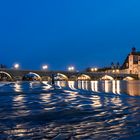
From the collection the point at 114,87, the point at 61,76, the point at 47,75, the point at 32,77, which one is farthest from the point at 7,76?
the point at 114,87

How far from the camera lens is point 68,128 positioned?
7535 mm

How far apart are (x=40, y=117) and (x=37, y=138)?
10.1 ft

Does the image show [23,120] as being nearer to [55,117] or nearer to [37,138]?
[55,117]

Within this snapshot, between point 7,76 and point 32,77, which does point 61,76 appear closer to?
point 32,77

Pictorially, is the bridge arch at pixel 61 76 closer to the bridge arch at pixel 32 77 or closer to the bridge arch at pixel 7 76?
the bridge arch at pixel 32 77

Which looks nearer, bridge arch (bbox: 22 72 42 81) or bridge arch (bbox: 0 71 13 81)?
bridge arch (bbox: 0 71 13 81)

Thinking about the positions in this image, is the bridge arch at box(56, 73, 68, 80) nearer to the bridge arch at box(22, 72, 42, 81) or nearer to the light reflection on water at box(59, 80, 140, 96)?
the bridge arch at box(22, 72, 42, 81)

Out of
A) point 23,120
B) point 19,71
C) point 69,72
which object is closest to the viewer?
point 23,120

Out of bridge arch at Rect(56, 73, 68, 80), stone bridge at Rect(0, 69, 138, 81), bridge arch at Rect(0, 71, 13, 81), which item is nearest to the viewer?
bridge arch at Rect(0, 71, 13, 81)

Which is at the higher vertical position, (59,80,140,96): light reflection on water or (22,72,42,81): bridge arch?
(22,72,42,81): bridge arch

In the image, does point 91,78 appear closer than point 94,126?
No

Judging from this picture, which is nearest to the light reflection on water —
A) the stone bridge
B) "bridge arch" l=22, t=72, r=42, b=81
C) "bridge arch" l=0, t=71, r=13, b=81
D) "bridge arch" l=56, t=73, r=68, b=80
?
the stone bridge

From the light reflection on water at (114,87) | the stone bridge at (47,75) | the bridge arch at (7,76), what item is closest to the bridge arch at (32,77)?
the stone bridge at (47,75)

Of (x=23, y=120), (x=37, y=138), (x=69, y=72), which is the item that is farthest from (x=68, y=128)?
(x=69, y=72)
